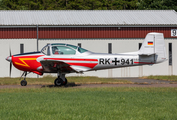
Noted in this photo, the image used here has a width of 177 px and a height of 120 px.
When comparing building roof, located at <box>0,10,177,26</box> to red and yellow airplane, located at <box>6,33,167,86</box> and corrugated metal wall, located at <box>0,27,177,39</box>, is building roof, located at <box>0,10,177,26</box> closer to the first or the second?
corrugated metal wall, located at <box>0,27,177,39</box>

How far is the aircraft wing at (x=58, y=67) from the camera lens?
14184 millimetres

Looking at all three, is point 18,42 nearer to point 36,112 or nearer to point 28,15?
point 28,15

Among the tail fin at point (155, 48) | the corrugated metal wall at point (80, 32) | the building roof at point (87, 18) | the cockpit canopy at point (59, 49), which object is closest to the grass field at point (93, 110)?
the cockpit canopy at point (59, 49)

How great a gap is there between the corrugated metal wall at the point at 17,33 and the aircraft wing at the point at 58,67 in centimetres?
876

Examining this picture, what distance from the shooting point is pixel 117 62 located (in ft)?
49.8

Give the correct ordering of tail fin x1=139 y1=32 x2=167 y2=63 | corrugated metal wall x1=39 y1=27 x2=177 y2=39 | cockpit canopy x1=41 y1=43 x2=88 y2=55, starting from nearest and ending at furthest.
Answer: cockpit canopy x1=41 y1=43 x2=88 y2=55, tail fin x1=139 y1=32 x2=167 y2=63, corrugated metal wall x1=39 y1=27 x2=177 y2=39

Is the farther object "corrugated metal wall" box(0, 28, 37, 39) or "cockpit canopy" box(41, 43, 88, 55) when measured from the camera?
"corrugated metal wall" box(0, 28, 37, 39)

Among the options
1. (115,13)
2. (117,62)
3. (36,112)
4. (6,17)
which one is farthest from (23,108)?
(115,13)

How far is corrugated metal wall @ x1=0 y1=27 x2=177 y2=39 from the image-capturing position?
22.8 metres

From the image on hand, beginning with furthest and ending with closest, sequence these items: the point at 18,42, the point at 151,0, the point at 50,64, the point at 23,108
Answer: the point at 151,0
the point at 18,42
the point at 50,64
the point at 23,108

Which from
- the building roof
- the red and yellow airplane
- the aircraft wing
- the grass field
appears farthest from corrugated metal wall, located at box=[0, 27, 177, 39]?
the grass field

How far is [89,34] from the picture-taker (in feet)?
77.2

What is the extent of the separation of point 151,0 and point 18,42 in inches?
1082

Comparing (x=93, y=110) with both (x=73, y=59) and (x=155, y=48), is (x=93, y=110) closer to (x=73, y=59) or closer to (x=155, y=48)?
(x=73, y=59)
